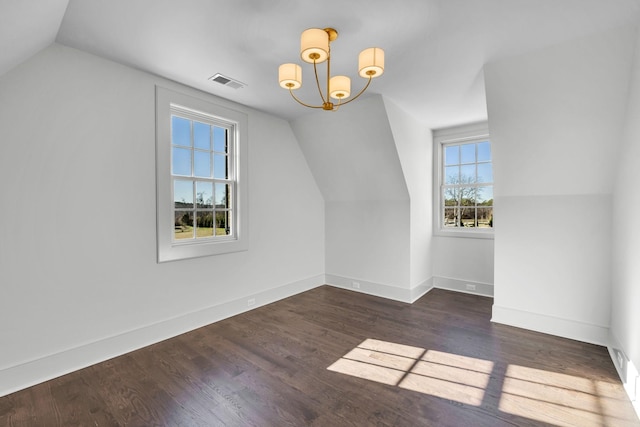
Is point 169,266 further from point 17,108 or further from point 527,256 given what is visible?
point 527,256

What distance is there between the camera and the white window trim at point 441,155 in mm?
4449

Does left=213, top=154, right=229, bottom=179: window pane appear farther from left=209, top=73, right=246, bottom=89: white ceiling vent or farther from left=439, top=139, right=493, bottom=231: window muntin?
left=439, top=139, right=493, bottom=231: window muntin

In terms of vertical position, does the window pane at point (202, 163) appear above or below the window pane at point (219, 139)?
below

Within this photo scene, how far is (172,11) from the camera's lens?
6.45ft

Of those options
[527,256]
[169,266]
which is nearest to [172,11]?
[169,266]

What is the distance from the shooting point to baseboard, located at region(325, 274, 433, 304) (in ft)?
13.9

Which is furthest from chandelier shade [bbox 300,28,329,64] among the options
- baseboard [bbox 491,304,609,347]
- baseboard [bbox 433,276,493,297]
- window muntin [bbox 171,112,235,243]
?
baseboard [bbox 433,276,493,297]

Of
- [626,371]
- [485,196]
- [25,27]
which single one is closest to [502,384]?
[626,371]

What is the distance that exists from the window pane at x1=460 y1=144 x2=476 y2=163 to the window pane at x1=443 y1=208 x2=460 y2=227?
2.58 feet

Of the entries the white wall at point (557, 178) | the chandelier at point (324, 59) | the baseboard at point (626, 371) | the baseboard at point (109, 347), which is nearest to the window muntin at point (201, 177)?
the baseboard at point (109, 347)

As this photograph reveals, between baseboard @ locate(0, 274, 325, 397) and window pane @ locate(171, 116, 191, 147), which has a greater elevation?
window pane @ locate(171, 116, 191, 147)

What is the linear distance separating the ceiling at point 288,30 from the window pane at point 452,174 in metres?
2.08

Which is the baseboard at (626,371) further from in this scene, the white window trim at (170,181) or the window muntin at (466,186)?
the white window trim at (170,181)

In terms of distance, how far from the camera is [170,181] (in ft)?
10.1
